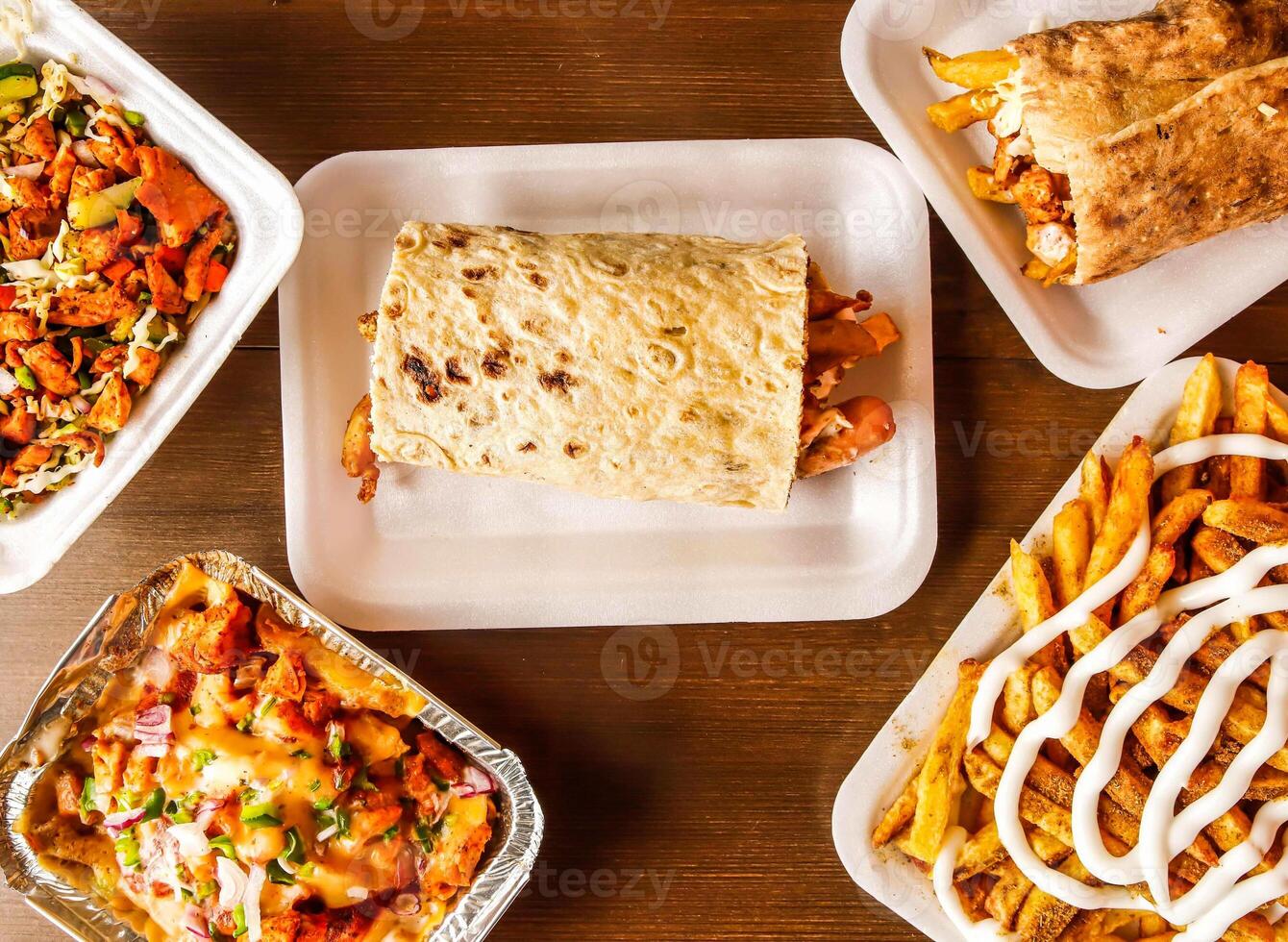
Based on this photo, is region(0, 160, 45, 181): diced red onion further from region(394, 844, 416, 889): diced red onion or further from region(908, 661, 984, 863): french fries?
region(908, 661, 984, 863): french fries

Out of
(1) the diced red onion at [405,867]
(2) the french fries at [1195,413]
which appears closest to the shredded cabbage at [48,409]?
(1) the diced red onion at [405,867]

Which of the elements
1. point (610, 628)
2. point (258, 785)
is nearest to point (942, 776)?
point (610, 628)

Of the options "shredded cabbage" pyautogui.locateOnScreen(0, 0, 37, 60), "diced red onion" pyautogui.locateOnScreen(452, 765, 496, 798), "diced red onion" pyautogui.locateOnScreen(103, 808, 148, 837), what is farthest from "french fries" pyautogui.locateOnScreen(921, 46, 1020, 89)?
"diced red onion" pyautogui.locateOnScreen(103, 808, 148, 837)

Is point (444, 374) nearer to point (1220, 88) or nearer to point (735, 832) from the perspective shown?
point (735, 832)

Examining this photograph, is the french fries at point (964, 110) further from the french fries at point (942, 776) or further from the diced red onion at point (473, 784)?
the diced red onion at point (473, 784)

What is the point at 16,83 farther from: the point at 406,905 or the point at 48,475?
the point at 406,905

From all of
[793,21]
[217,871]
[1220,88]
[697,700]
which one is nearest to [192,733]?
[217,871]
